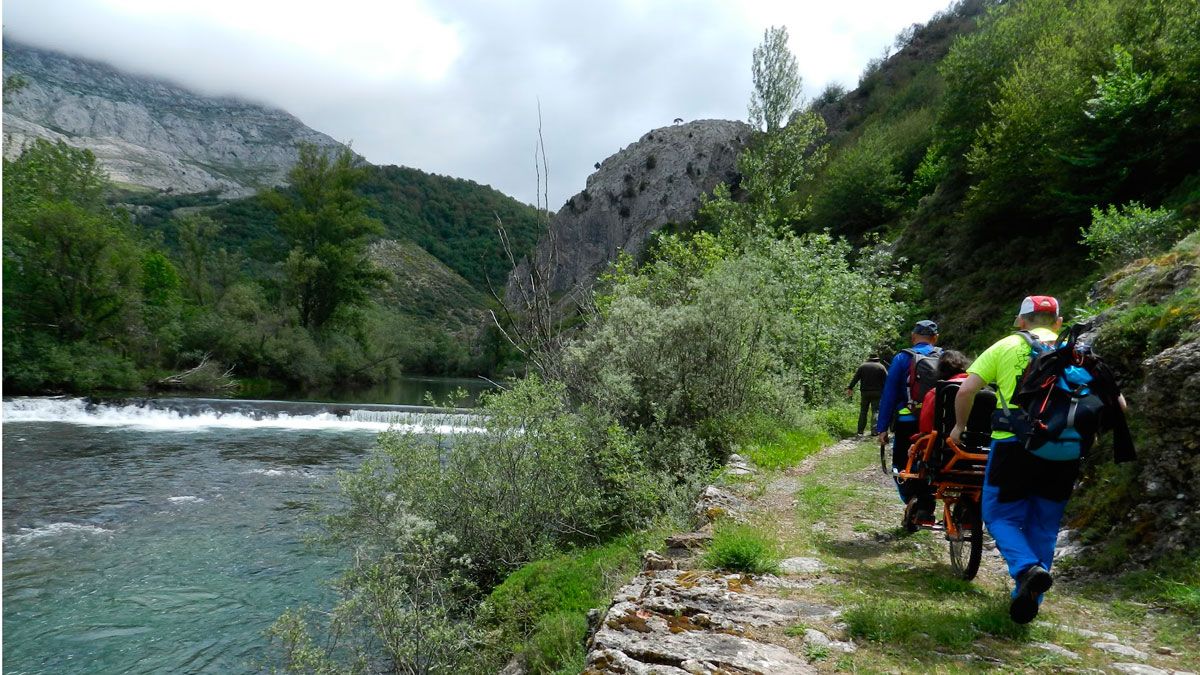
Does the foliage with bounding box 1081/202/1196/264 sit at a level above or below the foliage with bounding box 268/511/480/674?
above

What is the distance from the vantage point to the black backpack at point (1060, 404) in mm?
3457

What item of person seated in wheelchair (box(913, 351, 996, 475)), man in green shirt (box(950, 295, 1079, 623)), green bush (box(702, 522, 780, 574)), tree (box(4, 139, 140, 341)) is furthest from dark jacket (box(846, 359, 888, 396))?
tree (box(4, 139, 140, 341))

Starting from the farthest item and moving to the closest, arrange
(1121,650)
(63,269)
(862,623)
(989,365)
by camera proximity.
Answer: (63,269)
(989,365)
(862,623)
(1121,650)

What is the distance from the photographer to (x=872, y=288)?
1661 cm

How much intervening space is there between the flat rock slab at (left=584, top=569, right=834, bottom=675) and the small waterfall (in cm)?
1905

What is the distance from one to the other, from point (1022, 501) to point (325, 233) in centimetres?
4885

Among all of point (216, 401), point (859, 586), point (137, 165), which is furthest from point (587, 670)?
point (137, 165)

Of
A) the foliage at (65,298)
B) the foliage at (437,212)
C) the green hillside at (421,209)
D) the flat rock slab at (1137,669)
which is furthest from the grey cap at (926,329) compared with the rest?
the foliage at (437,212)

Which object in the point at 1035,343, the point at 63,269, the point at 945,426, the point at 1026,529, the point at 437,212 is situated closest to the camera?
the point at 1026,529

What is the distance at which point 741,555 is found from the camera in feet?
15.3

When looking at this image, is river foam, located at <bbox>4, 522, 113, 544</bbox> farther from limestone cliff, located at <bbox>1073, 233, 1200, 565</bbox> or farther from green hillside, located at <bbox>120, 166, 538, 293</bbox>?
green hillside, located at <bbox>120, 166, 538, 293</bbox>

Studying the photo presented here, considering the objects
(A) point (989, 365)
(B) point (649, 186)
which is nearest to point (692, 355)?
(A) point (989, 365)

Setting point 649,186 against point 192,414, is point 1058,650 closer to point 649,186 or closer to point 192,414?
point 192,414

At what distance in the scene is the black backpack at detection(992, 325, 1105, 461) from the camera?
346cm
